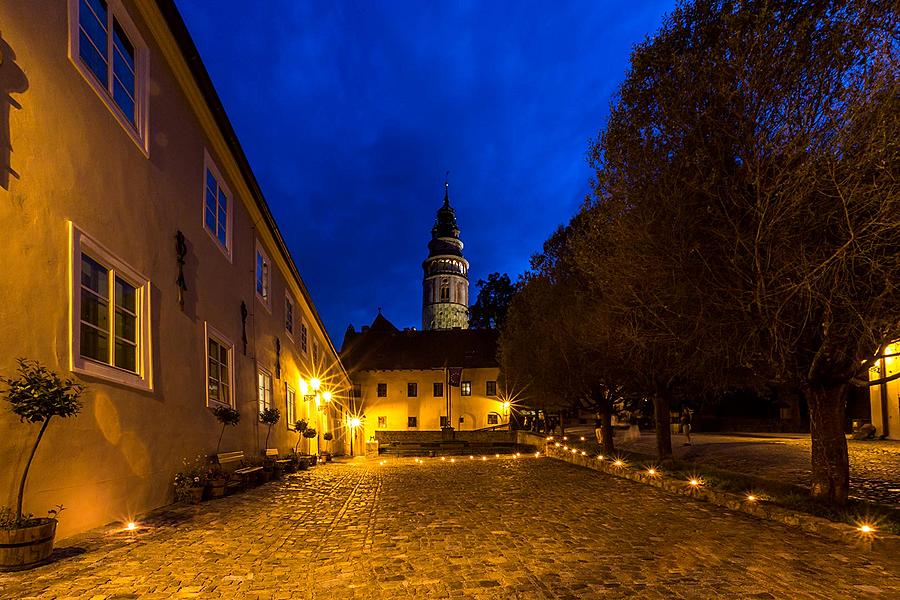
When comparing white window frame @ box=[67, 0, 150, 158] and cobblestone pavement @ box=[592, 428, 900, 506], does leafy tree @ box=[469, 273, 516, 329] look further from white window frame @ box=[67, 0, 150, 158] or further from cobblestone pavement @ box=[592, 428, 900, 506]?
white window frame @ box=[67, 0, 150, 158]

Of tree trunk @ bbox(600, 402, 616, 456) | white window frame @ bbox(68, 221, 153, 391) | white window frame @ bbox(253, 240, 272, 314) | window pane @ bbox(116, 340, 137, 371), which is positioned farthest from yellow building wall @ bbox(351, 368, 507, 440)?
window pane @ bbox(116, 340, 137, 371)

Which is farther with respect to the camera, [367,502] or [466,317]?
[466,317]

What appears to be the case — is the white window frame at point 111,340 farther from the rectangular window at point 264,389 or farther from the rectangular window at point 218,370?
the rectangular window at point 264,389

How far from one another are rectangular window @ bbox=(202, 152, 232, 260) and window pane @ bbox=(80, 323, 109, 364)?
4.31m

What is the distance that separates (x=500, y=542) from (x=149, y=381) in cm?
509

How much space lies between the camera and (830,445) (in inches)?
316

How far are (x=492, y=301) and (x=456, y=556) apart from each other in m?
57.1

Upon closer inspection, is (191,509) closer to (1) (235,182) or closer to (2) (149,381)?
(2) (149,381)

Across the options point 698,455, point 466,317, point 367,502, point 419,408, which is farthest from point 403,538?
point 466,317

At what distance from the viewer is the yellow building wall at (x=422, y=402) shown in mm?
51875

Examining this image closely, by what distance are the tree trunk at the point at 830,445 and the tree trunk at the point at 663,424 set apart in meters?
6.58

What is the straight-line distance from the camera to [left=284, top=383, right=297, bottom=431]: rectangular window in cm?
1830

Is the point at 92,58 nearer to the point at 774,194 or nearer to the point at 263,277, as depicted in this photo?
the point at 774,194

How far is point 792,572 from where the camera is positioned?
5.25 meters
